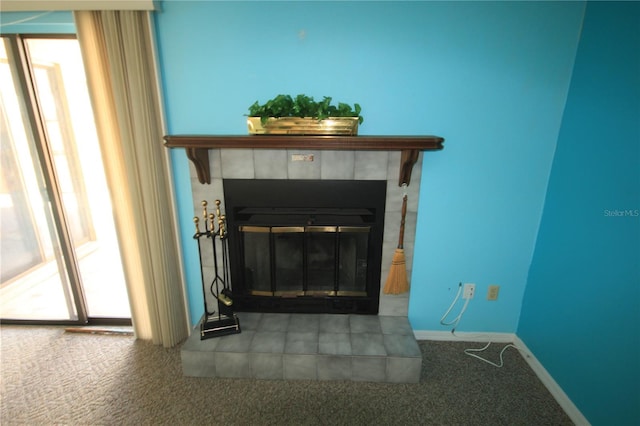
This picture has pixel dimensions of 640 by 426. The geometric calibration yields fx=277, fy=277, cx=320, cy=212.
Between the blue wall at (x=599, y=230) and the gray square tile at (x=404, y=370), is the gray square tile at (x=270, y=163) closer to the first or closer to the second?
the gray square tile at (x=404, y=370)

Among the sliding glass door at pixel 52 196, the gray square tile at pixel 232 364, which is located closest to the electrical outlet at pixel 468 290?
the gray square tile at pixel 232 364

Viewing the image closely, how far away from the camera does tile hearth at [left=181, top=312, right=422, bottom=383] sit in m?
1.50

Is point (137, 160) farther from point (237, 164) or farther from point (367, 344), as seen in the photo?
point (367, 344)

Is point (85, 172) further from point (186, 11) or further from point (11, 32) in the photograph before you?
point (186, 11)

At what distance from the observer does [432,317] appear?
1.86 metres

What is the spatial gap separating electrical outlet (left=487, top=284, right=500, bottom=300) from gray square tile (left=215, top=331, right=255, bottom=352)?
4.99ft

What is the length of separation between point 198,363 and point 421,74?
1984 mm

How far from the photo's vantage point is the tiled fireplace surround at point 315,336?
151cm

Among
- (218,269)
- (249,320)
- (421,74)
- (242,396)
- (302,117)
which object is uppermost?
(421,74)

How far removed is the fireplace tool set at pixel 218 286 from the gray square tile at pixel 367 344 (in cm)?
69

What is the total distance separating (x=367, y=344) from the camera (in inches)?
61.7

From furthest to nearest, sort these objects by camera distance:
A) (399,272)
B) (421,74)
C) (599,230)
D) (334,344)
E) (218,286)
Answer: (218,286), (399,272), (334,344), (421,74), (599,230)

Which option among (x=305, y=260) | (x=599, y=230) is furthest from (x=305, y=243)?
(x=599, y=230)

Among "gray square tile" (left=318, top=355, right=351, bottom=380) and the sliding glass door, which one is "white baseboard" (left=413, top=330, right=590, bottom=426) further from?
the sliding glass door
